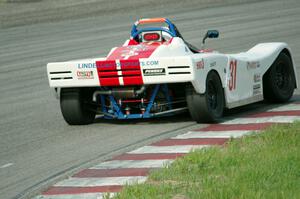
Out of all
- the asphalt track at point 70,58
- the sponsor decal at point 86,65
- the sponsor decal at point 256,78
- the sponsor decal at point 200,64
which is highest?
the sponsor decal at point 86,65

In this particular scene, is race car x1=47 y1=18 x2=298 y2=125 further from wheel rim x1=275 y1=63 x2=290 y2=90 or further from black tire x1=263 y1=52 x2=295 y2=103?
wheel rim x1=275 y1=63 x2=290 y2=90

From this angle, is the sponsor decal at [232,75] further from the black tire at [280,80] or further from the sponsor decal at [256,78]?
the black tire at [280,80]

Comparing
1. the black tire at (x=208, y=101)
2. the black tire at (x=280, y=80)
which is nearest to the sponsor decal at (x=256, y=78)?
the black tire at (x=280, y=80)

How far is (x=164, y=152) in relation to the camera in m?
9.61

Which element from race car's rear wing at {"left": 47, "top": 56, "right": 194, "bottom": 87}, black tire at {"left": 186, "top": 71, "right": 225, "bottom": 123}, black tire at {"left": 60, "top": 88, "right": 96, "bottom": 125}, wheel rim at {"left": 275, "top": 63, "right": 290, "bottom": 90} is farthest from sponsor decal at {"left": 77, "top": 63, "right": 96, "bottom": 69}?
wheel rim at {"left": 275, "top": 63, "right": 290, "bottom": 90}

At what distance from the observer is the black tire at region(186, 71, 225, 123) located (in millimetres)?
11156

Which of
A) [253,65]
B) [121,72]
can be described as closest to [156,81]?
[121,72]

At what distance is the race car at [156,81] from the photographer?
1109 cm

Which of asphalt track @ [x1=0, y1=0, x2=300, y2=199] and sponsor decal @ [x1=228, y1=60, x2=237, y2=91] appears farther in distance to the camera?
sponsor decal @ [x1=228, y1=60, x2=237, y2=91]

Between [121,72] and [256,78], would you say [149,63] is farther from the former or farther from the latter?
[256,78]

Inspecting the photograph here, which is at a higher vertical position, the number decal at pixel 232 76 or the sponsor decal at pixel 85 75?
the sponsor decal at pixel 85 75

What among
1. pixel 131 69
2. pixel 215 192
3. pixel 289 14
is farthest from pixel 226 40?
pixel 215 192

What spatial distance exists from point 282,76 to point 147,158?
436 centimetres

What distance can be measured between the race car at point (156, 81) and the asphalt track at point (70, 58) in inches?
9.0
